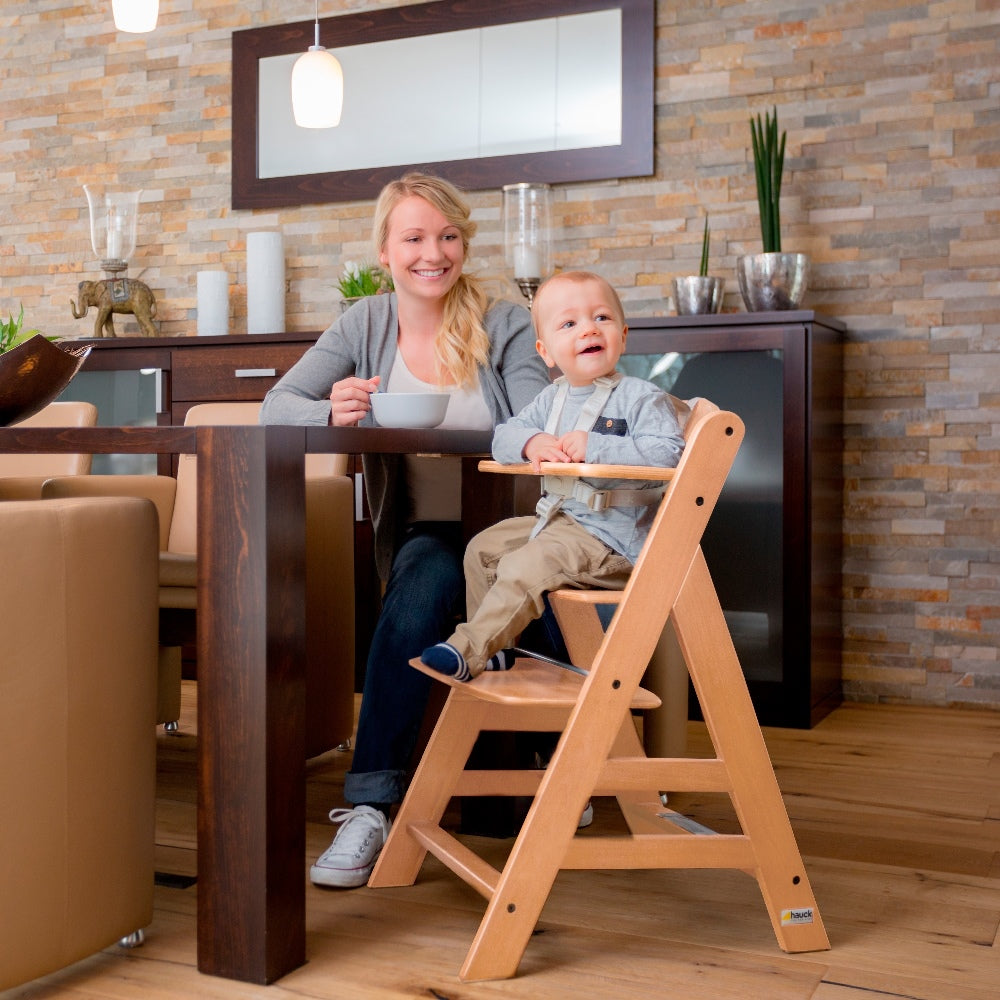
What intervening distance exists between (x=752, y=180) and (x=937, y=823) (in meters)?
1.87

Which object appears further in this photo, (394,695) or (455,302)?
(455,302)

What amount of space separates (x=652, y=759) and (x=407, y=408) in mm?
597

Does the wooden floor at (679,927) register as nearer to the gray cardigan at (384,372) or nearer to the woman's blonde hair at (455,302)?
the gray cardigan at (384,372)

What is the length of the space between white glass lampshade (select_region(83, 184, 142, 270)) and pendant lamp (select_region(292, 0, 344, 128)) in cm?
122

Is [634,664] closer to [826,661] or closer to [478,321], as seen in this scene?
[478,321]

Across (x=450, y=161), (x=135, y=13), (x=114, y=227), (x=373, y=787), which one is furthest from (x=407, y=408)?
(x=114, y=227)

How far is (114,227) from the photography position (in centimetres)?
378

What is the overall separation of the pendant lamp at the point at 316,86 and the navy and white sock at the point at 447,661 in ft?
5.67

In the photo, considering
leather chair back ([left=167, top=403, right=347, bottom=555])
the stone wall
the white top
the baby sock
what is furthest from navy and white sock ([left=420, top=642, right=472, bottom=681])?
the stone wall

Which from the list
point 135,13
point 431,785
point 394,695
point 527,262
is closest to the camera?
point 431,785

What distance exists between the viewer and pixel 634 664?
4.51 feet

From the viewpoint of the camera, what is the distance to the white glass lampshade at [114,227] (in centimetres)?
378

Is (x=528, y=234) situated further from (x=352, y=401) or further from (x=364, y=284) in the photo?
(x=352, y=401)

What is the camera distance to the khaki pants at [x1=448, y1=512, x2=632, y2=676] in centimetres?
151
